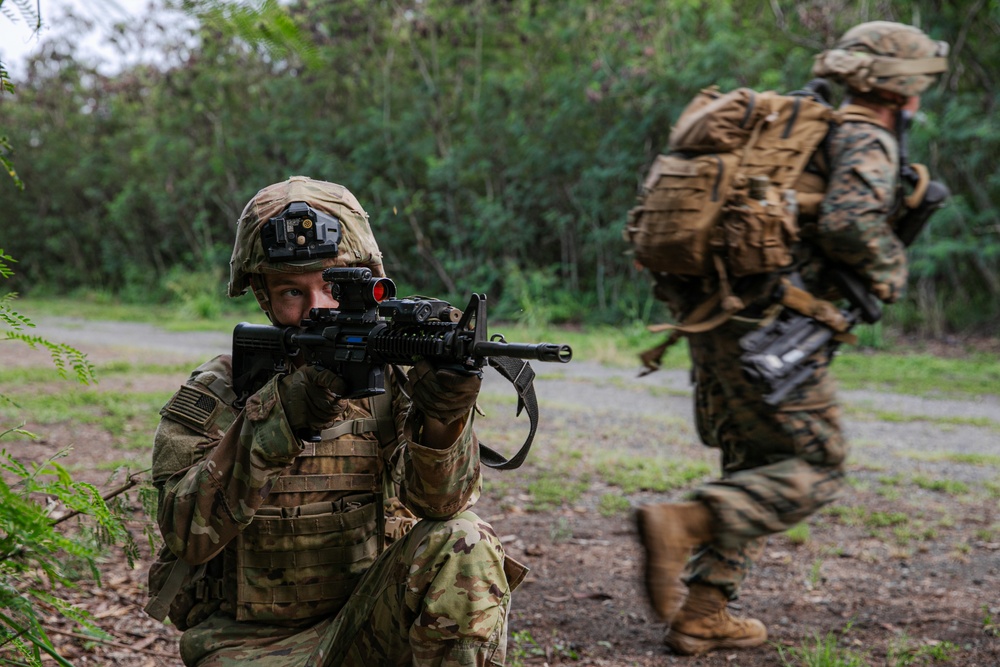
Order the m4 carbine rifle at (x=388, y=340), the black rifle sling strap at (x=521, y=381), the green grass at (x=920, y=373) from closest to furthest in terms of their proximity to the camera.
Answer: the m4 carbine rifle at (x=388, y=340)
the black rifle sling strap at (x=521, y=381)
the green grass at (x=920, y=373)

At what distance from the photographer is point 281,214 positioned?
2.22 metres

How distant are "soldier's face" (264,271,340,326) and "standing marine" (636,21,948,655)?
1.21m

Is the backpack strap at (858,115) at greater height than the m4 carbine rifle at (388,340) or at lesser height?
greater

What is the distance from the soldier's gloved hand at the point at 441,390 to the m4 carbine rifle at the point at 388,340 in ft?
0.07

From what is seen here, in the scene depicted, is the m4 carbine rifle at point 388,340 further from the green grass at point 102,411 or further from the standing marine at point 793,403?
the green grass at point 102,411

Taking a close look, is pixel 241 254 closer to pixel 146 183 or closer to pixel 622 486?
pixel 622 486

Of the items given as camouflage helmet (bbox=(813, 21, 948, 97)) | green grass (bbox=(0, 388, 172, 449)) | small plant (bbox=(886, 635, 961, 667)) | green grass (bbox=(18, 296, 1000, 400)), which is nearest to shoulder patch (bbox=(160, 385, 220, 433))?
small plant (bbox=(886, 635, 961, 667))

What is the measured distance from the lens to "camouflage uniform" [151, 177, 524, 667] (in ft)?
6.79

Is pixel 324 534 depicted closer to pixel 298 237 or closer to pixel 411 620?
pixel 411 620

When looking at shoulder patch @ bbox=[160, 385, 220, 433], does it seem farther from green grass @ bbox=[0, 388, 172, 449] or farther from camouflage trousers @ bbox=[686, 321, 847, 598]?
green grass @ bbox=[0, 388, 172, 449]

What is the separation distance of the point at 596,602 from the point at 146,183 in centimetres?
1789

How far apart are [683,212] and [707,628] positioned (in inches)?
57.7

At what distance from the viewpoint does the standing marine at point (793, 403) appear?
9.29 feet

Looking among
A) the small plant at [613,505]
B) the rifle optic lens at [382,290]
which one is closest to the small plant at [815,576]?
the small plant at [613,505]
